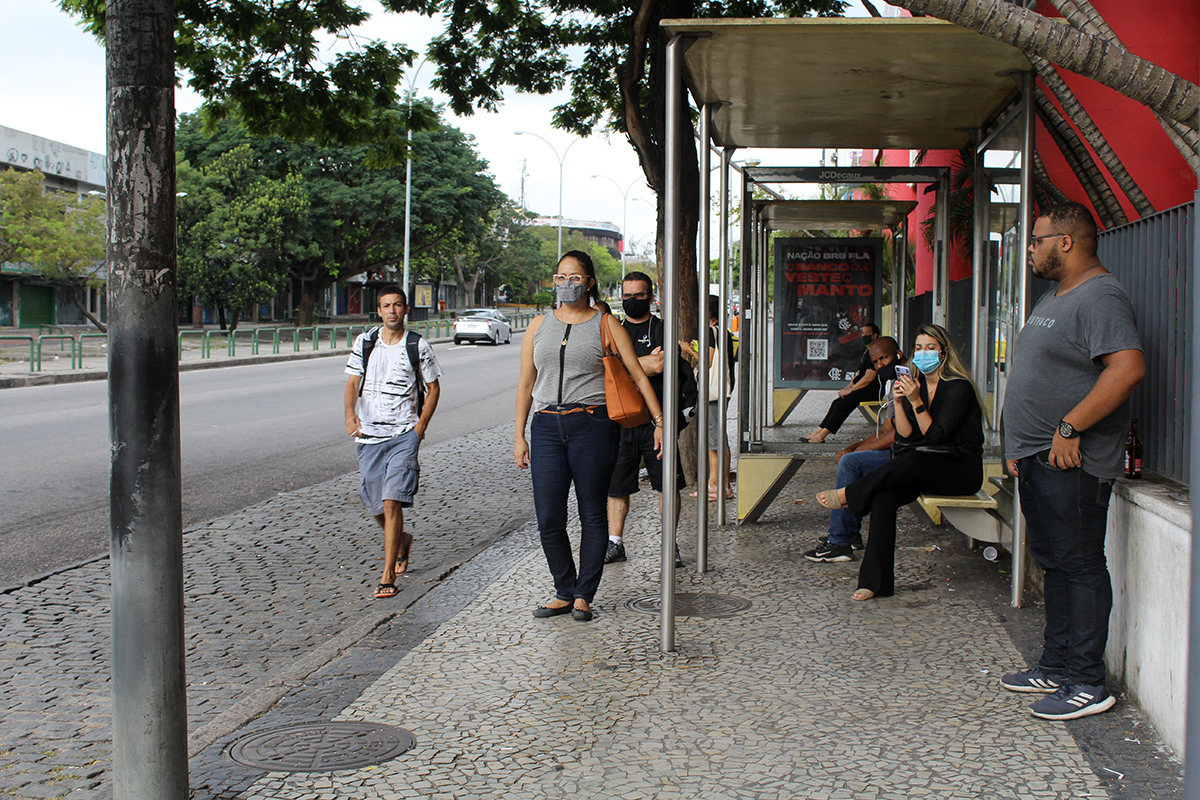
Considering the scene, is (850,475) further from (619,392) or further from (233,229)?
(233,229)

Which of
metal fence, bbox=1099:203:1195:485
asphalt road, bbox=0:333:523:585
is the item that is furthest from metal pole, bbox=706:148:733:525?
asphalt road, bbox=0:333:523:585

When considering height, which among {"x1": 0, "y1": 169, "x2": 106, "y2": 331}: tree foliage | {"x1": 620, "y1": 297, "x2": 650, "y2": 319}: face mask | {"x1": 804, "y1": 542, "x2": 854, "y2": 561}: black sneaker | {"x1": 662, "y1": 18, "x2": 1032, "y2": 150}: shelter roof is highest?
{"x1": 0, "y1": 169, "x2": 106, "y2": 331}: tree foliage

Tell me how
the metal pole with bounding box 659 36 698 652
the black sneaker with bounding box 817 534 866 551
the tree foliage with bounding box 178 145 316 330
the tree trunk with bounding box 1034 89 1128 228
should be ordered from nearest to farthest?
the metal pole with bounding box 659 36 698 652
the tree trunk with bounding box 1034 89 1128 228
the black sneaker with bounding box 817 534 866 551
the tree foliage with bounding box 178 145 316 330

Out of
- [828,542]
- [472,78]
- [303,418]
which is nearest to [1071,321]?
[828,542]

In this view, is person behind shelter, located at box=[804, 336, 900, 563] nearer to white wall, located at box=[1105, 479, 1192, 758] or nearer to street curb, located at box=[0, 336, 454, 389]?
white wall, located at box=[1105, 479, 1192, 758]

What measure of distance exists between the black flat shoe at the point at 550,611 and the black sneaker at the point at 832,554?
1.87m

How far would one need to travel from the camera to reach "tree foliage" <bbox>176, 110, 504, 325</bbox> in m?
45.2

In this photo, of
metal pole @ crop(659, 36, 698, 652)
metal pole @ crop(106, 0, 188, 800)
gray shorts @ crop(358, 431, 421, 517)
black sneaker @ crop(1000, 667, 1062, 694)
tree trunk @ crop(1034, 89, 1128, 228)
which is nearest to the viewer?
metal pole @ crop(106, 0, 188, 800)

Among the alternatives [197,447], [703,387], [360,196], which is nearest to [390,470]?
[703,387]

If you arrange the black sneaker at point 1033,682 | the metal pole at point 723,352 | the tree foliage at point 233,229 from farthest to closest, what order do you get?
the tree foliage at point 233,229 < the metal pole at point 723,352 < the black sneaker at point 1033,682

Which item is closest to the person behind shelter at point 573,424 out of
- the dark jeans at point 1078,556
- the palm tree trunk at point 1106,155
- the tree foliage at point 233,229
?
the dark jeans at point 1078,556

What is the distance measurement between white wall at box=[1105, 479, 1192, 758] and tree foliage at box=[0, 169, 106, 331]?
98.1 feet

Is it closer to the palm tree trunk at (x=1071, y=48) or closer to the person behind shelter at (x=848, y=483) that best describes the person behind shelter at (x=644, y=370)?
the person behind shelter at (x=848, y=483)

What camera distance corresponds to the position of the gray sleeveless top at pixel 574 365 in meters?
5.39
